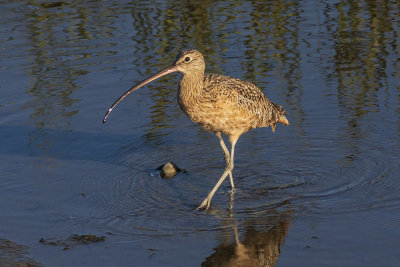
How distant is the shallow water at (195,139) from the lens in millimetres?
6160

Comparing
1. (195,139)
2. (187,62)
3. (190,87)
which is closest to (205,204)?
(190,87)

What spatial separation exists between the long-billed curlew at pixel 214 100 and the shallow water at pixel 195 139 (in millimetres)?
539

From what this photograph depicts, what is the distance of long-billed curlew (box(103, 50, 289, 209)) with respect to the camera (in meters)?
7.07

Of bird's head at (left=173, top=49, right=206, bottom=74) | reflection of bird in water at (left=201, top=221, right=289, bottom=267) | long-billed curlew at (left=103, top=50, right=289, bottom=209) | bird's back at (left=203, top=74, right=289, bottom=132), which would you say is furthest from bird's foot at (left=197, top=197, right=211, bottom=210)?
bird's head at (left=173, top=49, right=206, bottom=74)

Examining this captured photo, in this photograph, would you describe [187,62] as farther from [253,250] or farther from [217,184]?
[253,250]

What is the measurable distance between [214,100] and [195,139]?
152 centimetres

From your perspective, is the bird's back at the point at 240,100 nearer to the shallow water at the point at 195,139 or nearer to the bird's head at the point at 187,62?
the bird's head at the point at 187,62

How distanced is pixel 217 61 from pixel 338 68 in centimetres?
168

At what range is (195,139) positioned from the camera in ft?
28.2

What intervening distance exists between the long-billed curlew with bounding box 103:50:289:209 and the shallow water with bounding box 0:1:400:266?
21.2 inches

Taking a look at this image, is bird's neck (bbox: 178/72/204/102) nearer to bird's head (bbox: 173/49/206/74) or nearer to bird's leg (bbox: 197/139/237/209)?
bird's head (bbox: 173/49/206/74)

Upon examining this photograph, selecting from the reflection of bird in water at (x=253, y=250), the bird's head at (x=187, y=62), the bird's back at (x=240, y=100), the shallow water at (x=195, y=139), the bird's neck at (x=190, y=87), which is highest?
the bird's head at (x=187, y=62)

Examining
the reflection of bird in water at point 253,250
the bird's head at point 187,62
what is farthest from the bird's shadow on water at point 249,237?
the bird's head at point 187,62

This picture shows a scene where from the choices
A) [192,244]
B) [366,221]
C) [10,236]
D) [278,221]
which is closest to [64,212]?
[10,236]
